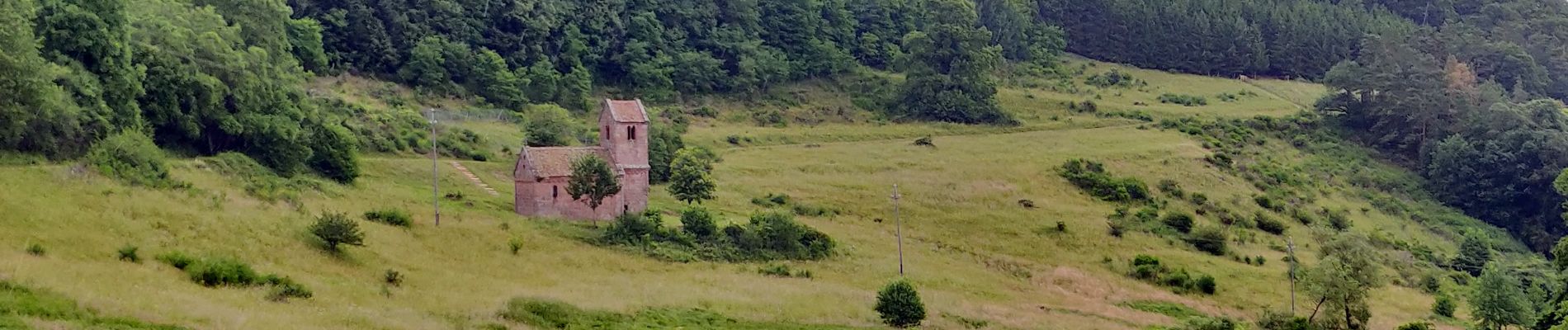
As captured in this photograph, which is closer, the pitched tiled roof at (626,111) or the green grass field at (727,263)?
the green grass field at (727,263)

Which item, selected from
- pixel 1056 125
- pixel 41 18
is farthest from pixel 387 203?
pixel 1056 125

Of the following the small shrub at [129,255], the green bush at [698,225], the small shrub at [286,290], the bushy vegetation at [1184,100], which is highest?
the small shrub at [129,255]

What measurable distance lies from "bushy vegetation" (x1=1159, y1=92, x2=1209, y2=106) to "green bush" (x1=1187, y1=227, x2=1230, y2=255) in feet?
158

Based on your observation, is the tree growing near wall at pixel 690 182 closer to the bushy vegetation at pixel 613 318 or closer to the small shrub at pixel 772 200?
the small shrub at pixel 772 200

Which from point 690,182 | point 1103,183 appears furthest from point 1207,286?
point 690,182

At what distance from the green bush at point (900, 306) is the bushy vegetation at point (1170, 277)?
69.2ft

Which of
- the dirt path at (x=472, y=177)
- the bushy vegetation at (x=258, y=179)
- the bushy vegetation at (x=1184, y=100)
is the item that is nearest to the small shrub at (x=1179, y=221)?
the dirt path at (x=472, y=177)

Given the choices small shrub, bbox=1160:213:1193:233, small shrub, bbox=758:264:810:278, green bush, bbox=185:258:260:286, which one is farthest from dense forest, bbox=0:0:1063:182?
small shrub, bbox=1160:213:1193:233

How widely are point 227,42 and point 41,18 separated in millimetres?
13807

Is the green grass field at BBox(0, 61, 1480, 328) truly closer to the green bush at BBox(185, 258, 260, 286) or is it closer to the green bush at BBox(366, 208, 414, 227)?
the green bush at BBox(185, 258, 260, 286)

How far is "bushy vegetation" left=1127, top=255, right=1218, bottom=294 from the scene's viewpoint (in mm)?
62500

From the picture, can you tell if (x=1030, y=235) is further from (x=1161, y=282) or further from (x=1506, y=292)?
(x=1506, y=292)

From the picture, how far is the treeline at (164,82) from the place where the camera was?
5150 cm

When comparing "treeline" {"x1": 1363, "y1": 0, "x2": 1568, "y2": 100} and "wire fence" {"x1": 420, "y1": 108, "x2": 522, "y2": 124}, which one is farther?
"treeline" {"x1": 1363, "y1": 0, "x2": 1568, "y2": 100}
